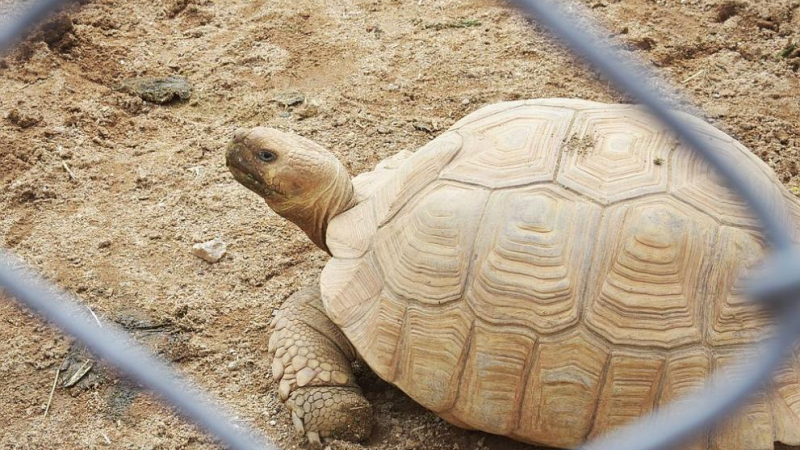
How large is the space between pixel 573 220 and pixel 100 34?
3.51 metres

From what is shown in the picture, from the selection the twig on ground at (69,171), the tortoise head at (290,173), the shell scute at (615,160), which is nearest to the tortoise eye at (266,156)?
the tortoise head at (290,173)

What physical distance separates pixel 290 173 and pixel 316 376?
73 centimetres

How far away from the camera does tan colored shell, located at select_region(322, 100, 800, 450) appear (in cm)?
231

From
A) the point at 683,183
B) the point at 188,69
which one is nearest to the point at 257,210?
the point at 188,69

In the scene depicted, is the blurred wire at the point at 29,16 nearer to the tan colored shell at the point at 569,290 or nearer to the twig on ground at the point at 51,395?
the tan colored shell at the point at 569,290

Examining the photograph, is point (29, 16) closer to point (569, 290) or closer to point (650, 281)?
point (569, 290)

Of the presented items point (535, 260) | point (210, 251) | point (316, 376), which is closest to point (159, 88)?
point (210, 251)

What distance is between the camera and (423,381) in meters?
2.50

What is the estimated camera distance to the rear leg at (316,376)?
2.64 m

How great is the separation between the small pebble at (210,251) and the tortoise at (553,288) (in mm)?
838

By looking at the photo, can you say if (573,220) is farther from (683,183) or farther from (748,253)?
(748,253)

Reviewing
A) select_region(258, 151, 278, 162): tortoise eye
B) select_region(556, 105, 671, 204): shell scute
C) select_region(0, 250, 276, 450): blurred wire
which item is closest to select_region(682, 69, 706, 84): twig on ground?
select_region(556, 105, 671, 204): shell scute

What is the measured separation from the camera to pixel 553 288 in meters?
2.34

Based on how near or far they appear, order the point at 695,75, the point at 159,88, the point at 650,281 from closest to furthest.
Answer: the point at 650,281
the point at 695,75
the point at 159,88
